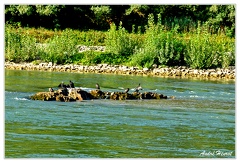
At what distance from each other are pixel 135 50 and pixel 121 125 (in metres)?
19.9

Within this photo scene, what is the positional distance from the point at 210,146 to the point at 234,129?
277 centimetres

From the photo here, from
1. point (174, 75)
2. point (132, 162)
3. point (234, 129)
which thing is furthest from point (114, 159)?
point (174, 75)

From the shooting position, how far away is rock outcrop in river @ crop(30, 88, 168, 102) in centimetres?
2333

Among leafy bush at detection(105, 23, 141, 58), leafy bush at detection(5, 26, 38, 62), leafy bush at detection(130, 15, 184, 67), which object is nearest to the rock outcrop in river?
leafy bush at detection(130, 15, 184, 67)

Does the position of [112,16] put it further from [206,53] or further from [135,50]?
[206,53]

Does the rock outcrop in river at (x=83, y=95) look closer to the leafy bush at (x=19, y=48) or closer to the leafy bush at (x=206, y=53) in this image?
the leafy bush at (x=206, y=53)

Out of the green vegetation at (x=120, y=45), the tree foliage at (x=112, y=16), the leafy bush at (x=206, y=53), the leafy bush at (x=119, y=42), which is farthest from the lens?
the tree foliage at (x=112, y=16)

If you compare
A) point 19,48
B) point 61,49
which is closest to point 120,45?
point 61,49

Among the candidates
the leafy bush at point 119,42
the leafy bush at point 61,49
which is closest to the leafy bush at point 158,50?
the leafy bush at point 119,42

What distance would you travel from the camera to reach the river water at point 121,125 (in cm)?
1566

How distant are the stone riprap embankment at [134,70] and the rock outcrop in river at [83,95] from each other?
1067 centimetres

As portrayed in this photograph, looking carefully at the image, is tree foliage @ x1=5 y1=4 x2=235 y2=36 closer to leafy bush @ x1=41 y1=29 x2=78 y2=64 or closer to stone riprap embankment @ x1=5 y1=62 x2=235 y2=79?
leafy bush @ x1=41 y1=29 x2=78 y2=64

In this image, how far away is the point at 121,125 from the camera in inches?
756

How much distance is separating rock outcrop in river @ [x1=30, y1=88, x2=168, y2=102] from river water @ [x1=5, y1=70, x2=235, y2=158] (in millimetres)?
449
